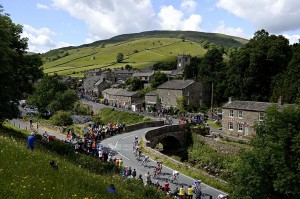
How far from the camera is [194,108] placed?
75.1m

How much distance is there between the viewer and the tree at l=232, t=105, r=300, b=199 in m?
22.2

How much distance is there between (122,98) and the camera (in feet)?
291

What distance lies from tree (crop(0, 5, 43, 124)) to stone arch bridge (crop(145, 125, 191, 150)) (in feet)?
60.5

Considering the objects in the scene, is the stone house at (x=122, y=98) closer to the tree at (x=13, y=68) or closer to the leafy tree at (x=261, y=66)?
the leafy tree at (x=261, y=66)

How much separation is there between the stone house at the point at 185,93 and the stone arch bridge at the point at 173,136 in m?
22.2

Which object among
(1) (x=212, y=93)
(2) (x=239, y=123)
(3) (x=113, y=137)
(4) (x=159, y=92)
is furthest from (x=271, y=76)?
(3) (x=113, y=137)

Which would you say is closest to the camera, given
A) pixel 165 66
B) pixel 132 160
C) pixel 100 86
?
pixel 132 160

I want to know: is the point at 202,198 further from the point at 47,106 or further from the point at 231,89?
the point at 47,106

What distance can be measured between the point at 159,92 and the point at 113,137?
3743cm

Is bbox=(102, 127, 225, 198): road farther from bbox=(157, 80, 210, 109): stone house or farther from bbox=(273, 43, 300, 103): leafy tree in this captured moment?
bbox=(157, 80, 210, 109): stone house

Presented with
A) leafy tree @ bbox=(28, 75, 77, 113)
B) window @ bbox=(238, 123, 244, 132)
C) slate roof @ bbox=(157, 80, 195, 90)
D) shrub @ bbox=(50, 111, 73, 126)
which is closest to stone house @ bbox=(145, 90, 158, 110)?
slate roof @ bbox=(157, 80, 195, 90)

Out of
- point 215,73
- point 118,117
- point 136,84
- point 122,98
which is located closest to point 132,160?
point 118,117

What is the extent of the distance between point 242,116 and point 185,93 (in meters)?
22.8

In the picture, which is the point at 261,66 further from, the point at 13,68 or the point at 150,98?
the point at 13,68
